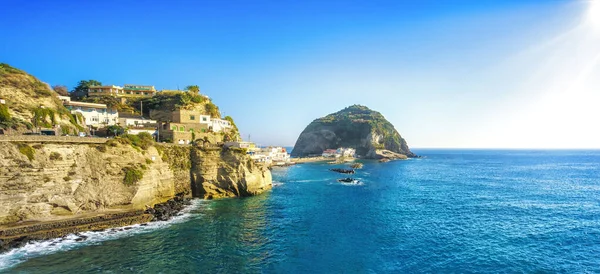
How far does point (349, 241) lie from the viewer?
3070 centimetres

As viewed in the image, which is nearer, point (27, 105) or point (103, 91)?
point (27, 105)

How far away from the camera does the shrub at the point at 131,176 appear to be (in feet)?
129

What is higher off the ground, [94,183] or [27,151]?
[27,151]

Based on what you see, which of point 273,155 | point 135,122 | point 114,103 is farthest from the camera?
point 273,155

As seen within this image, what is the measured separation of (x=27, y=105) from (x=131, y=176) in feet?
72.0

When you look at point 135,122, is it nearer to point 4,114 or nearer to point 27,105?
point 27,105

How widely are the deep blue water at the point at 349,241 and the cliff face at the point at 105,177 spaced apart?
5.69 m

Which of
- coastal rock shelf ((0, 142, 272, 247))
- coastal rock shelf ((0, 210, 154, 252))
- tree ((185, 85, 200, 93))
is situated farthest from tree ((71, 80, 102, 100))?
coastal rock shelf ((0, 210, 154, 252))

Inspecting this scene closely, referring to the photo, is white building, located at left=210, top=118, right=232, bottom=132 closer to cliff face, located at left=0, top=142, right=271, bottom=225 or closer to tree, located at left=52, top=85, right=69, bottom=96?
cliff face, located at left=0, top=142, right=271, bottom=225

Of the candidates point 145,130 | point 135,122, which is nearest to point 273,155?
point 135,122

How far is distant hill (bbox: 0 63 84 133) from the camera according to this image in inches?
1612

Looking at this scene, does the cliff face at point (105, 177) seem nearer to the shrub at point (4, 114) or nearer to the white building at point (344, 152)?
the shrub at point (4, 114)

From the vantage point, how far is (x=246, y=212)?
42.2 meters

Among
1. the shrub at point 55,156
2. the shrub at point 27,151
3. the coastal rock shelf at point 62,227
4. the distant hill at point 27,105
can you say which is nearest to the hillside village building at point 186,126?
the distant hill at point 27,105
